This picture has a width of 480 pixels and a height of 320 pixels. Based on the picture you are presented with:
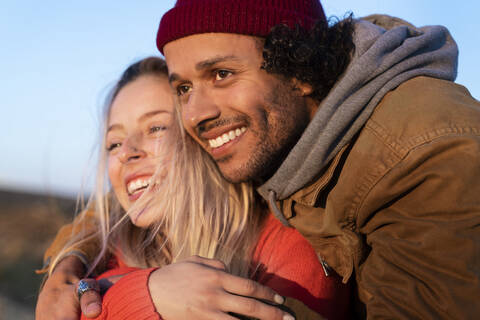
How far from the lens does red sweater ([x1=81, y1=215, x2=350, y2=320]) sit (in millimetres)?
1879

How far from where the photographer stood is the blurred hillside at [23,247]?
7677mm

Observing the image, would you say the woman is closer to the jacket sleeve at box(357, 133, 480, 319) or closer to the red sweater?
the red sweater

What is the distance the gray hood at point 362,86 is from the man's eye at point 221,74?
2.16 feet

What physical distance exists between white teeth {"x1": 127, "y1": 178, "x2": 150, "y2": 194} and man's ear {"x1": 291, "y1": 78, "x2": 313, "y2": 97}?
1173 millimetres

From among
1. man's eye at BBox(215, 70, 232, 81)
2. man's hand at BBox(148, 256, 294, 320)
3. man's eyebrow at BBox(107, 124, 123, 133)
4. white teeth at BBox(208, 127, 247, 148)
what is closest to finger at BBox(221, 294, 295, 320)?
man's hand at BBox(148, 256, 294, 320)

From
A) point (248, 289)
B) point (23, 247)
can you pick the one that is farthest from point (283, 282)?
point (23, 247)

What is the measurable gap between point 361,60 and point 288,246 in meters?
1.04

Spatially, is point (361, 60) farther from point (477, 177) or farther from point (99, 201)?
point (99, 201)

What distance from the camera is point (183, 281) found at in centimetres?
187

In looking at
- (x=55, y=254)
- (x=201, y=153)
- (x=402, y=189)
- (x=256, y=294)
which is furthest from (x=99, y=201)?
(x=402, y=189)

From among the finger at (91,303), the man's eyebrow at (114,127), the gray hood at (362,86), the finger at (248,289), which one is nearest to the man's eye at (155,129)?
the man's eyebrow at (114,127)

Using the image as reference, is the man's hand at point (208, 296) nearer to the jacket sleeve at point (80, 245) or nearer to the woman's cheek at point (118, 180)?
the woman's cheek at point (118, 180)

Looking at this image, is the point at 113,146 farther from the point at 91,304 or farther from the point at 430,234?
the point at 430,234

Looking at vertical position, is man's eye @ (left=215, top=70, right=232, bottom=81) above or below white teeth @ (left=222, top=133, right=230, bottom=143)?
above
